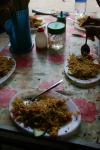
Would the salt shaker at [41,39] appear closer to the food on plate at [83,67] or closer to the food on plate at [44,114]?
the food on plate at [83,67]

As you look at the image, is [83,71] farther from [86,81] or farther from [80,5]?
[80,5]

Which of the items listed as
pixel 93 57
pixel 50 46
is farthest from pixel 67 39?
pixel 93 57

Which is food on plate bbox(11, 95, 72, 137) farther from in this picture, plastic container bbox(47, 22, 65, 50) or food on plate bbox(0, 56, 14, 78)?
plastic container bbox(47, 22, 65, 50)

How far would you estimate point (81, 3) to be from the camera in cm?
168

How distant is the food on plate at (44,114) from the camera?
71 cm

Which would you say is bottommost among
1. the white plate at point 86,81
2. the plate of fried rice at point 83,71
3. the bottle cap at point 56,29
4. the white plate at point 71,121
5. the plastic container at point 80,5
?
the white plate at point 71,121

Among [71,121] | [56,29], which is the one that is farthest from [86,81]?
[56,29]

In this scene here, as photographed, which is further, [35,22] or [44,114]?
[35,22]

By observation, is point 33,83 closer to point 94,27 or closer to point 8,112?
point 8,112

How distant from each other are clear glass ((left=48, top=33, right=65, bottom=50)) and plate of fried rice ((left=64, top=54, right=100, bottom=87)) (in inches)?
7.5

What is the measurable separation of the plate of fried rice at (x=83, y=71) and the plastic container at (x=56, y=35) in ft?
0.60

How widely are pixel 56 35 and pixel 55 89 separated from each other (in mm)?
355

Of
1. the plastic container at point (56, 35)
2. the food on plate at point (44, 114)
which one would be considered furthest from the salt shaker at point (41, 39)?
the food on plate at point (44, 114)

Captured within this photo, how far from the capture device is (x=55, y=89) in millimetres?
906
